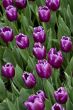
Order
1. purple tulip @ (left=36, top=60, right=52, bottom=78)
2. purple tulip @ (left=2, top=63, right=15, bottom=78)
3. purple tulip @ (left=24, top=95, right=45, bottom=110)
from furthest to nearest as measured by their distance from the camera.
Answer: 1. purple tulip @ (left=2, top=63, right=15, bottom=78)
2. purple tulip @ (left=36, top=60, right=52, bottom=78)
3. purple tulip @ (left=24, top=95, right=45, bottom=110)

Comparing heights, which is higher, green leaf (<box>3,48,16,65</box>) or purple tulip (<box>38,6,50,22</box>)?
purple tulip (<box>38,6,50,22</box>)

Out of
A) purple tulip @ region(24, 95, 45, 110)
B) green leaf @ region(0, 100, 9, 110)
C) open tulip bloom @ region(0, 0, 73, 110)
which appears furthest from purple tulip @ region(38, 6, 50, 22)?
purple tulip @ region(24, 95, 45, 110)

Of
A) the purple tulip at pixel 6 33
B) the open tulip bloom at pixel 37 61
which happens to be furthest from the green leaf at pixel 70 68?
the purple tulip at pixel 6 33

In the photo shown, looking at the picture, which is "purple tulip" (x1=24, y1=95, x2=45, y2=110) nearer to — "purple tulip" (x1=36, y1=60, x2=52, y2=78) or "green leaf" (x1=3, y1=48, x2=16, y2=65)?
"purple tulip" (x1=36, y1=60, x2=52, y2=78)

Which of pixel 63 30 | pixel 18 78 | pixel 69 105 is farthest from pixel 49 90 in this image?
pixel 63 30

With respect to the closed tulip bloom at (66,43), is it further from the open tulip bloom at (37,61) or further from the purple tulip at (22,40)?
the purple tulip at (22,40)

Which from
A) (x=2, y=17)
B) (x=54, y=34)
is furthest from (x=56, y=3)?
(x=2, y=17)

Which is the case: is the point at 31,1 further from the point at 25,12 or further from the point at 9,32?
the point at 9,32

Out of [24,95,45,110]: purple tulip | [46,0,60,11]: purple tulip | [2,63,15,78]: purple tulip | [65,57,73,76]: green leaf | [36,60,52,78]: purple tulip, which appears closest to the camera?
[24,95,45,110]: purple tulip
